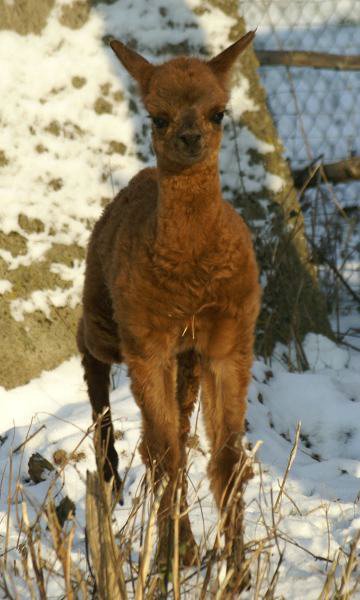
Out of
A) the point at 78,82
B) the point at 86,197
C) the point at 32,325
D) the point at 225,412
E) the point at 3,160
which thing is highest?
the point at 78,82

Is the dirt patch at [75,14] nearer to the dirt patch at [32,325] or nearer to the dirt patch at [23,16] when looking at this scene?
the dirt patch at [23,16]

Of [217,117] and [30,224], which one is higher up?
[217,117]

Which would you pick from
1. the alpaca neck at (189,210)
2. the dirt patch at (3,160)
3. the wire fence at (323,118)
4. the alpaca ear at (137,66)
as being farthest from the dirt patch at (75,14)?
the alpaca neck at (189,210)

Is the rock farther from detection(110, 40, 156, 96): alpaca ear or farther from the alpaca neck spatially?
detection(110, 40, 156, 96): alpaca ear

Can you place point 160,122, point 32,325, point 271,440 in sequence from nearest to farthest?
point 160,122, point 271,440, point 32,325

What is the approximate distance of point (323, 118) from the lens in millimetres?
12766

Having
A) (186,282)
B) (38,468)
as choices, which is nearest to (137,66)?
(186,282)

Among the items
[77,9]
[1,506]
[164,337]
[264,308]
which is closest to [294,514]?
[164,337]

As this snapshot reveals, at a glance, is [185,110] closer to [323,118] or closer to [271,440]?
[271,440]

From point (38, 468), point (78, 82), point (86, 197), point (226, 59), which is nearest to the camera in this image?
point (226, 59)

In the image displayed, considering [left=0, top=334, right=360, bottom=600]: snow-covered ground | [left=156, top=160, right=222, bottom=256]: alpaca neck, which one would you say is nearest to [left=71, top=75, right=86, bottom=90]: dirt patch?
[left=0, top=334, right=360, bottom=600]: snow-covered ground

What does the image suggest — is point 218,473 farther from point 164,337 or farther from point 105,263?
point 105,263

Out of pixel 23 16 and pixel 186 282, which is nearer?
pixel 186 282

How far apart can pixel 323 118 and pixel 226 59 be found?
340 inches
